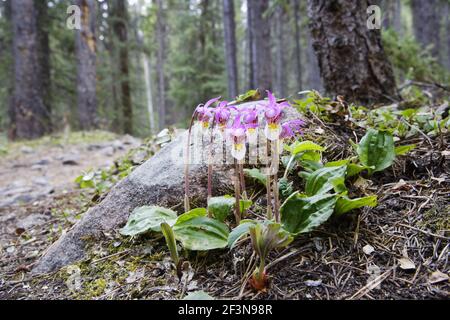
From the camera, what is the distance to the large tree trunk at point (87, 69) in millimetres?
8789

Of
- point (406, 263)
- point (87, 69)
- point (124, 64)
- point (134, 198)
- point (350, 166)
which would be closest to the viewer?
point (406, 263)

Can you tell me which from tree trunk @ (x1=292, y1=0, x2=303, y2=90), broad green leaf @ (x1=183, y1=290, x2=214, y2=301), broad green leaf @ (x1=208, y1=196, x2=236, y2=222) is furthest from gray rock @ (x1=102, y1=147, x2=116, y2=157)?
tree trunk @ (x1=292, y1=0, x2=303, y2=90)

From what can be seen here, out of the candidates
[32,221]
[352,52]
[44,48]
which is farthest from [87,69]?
[352,52]

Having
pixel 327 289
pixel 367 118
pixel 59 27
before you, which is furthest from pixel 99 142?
pixel 327 289

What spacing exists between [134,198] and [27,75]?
311 inches

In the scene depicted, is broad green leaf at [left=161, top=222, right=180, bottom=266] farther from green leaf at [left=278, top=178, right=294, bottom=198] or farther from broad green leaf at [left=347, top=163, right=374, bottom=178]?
broad green leaf at [left=347, top=163, right=374, bottom=178]

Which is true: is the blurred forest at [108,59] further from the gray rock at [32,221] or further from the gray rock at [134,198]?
the gray rock at [32,221]

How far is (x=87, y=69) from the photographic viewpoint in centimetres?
907

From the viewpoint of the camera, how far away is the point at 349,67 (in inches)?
133

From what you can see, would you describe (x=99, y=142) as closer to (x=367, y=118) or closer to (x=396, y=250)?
(x=367, y=118)

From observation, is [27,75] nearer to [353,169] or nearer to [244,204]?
[244,204]

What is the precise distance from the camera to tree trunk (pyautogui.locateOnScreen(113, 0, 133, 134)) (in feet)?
39.2

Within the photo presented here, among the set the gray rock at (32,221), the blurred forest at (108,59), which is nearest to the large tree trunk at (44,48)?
the blurred forest at (108,59)

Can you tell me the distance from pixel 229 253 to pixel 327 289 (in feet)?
1.49
